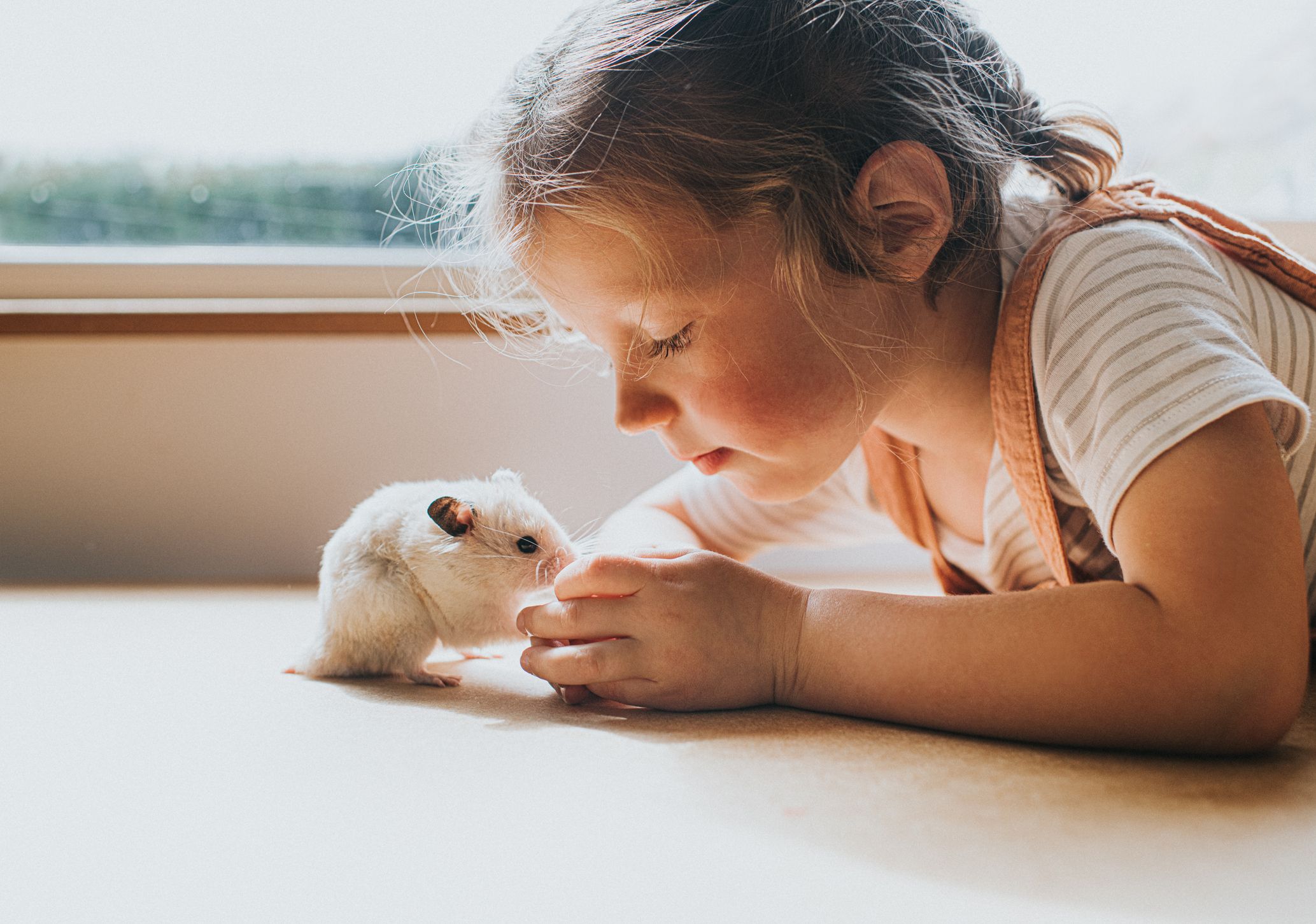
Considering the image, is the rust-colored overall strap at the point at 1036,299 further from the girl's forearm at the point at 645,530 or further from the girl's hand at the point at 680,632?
the girl's forearm at the point at 645,530

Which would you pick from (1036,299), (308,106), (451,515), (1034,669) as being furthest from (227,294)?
(1034,669)

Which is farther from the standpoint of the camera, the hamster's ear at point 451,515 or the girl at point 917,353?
the hamster's ear at point 451,515

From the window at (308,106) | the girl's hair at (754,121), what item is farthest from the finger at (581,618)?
the window at (308,106)

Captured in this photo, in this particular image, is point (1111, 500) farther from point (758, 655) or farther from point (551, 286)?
point (551, 286)

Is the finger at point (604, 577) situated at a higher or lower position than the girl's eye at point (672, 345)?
lower

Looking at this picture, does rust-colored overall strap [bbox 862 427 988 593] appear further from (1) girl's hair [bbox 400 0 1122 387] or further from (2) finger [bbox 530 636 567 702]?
(2) finger [bbox 530 636 567 702]

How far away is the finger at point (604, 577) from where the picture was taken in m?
0.65

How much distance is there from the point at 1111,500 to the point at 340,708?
0.50m

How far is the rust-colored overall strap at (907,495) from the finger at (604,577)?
15.8 inches

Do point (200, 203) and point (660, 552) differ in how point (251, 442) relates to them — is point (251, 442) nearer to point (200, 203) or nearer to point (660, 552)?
point (200, 203)

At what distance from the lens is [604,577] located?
2.17ft

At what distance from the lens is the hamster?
28.9 inches

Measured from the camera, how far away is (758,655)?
0.64 meters

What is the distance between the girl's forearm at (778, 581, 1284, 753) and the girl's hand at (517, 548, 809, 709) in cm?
3
